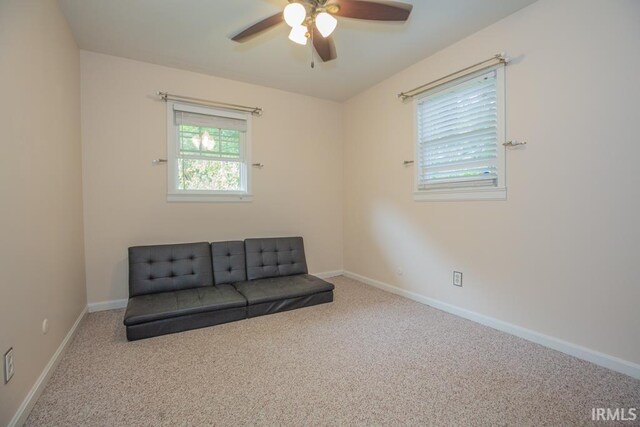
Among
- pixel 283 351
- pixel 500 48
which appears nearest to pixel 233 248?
pixel 283 351

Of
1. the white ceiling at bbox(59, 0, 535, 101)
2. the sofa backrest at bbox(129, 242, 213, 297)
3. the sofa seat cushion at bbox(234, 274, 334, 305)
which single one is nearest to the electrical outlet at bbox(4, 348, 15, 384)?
the sofa backrest at bbox(129, 242, 213, 297)

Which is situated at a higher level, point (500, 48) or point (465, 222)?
point (500, 48)

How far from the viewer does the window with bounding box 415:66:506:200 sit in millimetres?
2537

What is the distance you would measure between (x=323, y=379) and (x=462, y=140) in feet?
7.95

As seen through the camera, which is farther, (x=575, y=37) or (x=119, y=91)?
(x=119, y=91)

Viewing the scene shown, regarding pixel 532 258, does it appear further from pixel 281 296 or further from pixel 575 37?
pixel 281 296

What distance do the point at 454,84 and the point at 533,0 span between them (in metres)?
0.79

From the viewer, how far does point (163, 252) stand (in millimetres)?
3059

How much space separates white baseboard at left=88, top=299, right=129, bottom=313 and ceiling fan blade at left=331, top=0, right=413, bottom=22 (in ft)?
11.2

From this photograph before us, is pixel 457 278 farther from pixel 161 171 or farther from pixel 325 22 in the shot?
pixel 161 171

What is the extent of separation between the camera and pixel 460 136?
2.81 m

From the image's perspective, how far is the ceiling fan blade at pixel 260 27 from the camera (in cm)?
198

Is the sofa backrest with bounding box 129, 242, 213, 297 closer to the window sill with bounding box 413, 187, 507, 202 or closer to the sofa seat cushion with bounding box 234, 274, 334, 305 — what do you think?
the sofa seat cushion with bounding box 234, 274, 334, 305

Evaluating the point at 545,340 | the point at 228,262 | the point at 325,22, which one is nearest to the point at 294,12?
the point at 325,22
